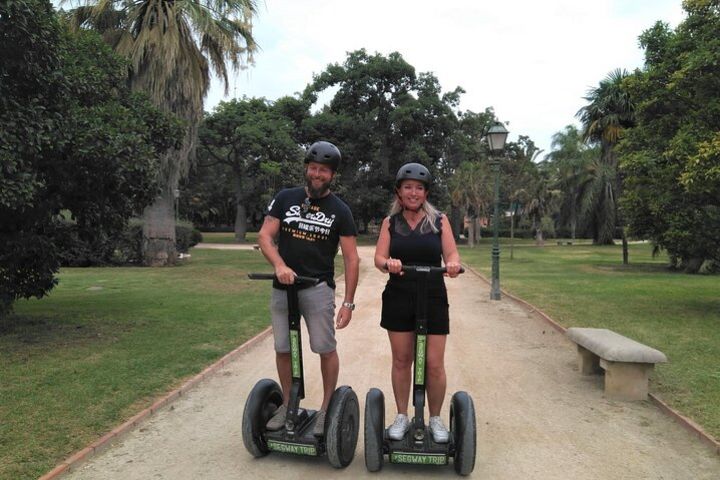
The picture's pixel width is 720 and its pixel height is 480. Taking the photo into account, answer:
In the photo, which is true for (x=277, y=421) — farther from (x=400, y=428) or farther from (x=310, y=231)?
(x=310, y=231)

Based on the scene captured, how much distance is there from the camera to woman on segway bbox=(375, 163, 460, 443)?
12.7 feet

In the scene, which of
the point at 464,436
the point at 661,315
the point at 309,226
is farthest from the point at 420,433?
the point at 661,315

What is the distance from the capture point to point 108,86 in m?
8.77

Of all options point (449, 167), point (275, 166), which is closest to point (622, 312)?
point (275, 166)

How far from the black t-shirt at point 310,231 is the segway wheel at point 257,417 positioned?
75 centimetres

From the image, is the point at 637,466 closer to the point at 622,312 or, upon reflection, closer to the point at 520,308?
the point at 622,312

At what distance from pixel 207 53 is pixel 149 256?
7564 mm

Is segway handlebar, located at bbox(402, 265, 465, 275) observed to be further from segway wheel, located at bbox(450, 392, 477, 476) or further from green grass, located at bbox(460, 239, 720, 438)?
green grass, located at bbox(460, 239, 720, 438)

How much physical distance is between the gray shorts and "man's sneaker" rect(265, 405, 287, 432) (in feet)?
1.38

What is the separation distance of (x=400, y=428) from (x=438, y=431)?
25cm

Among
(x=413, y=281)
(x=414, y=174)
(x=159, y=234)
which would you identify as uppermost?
(x=414, y=174)

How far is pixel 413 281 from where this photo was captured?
3867mm

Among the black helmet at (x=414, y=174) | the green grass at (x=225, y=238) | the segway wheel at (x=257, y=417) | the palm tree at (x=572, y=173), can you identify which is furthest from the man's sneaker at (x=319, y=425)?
the palm tree at (x=572, y=173)

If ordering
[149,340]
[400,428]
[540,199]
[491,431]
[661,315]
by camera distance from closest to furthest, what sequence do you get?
1. [400,428]
2. [491,431]
3. [149,340]
4. [661,315]
5. [540,199]
